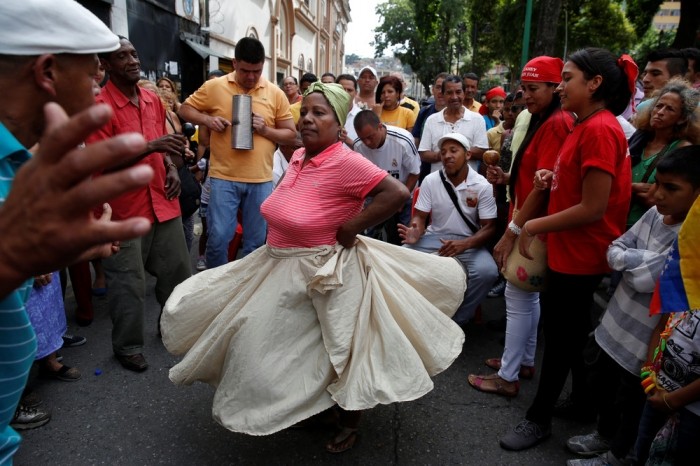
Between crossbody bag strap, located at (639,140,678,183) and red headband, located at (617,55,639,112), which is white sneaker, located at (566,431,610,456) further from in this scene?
red headband, located at (617,55,639,112)

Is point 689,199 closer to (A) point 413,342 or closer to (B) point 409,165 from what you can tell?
(A) point 413,342

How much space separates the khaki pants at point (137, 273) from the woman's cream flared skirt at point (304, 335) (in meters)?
0.91

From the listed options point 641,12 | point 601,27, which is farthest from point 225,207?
point 601,27

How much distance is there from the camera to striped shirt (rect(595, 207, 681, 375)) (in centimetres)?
229

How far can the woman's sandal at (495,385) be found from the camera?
10.7ft

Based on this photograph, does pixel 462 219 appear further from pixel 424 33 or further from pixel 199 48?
pixel 424 33

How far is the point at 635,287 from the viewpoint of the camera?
7.64 feet

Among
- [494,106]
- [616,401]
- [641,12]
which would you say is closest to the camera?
[616,401]

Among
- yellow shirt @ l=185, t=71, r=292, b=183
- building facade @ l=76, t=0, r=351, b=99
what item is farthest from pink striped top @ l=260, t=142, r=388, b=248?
building facade @ l=76, t=0, r=351, b=99

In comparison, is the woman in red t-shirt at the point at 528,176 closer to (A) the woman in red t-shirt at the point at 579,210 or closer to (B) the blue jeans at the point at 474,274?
(A) the woman in red t-shirt at the point at 579,210

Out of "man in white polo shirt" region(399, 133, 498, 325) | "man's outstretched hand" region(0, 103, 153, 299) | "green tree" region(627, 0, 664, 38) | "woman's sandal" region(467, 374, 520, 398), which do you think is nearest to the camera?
"man's outstretched hand" region(0, 103, 153, 299)

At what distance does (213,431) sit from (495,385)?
A: 1.88 metres

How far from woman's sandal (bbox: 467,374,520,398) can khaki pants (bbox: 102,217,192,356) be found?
239 cm

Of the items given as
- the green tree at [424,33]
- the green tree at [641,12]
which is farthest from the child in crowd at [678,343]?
the green tree at [424,33]
